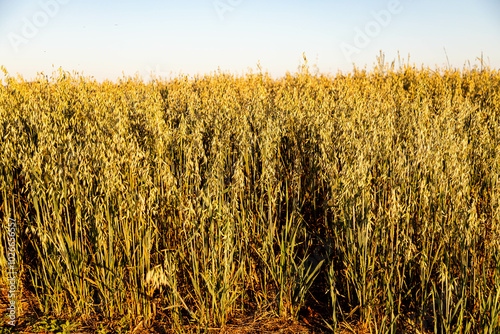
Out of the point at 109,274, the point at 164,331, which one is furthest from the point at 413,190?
the point at 109,274

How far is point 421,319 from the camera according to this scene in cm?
254

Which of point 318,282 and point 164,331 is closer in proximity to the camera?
point 164,331

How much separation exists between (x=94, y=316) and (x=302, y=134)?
8.48ft

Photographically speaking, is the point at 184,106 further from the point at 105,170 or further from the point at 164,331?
the point at 164,331

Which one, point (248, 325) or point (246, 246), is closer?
point (248, 325)

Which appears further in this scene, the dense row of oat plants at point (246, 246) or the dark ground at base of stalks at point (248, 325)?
the dark ground at base of stalks at point (248, 325)

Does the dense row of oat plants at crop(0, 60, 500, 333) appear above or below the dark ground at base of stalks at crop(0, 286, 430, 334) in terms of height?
above

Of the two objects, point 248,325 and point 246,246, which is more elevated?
point 246,246

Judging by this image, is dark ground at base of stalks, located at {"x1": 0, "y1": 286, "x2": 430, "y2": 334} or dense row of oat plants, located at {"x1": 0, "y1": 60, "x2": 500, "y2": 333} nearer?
dense row of oat plants, located at {"x1": 0, "y1": 60, "x2": 500, "y2": 333}

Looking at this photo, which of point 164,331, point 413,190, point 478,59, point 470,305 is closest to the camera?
point 470,305

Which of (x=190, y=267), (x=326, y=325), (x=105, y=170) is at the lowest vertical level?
(x=326, y=325)

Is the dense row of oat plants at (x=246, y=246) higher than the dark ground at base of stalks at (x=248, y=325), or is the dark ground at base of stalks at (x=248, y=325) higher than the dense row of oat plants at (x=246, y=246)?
the dense row of oat plants at (x=246, y=246)

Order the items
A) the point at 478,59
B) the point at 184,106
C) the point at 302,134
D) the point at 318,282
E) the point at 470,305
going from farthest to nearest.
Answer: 1. the point at 478,59
2. the point at 184,106
3. the point at 302,134
4. the point at 318,282
5. the point at 470,305

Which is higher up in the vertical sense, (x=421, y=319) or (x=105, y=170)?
(x=105, y=170)
